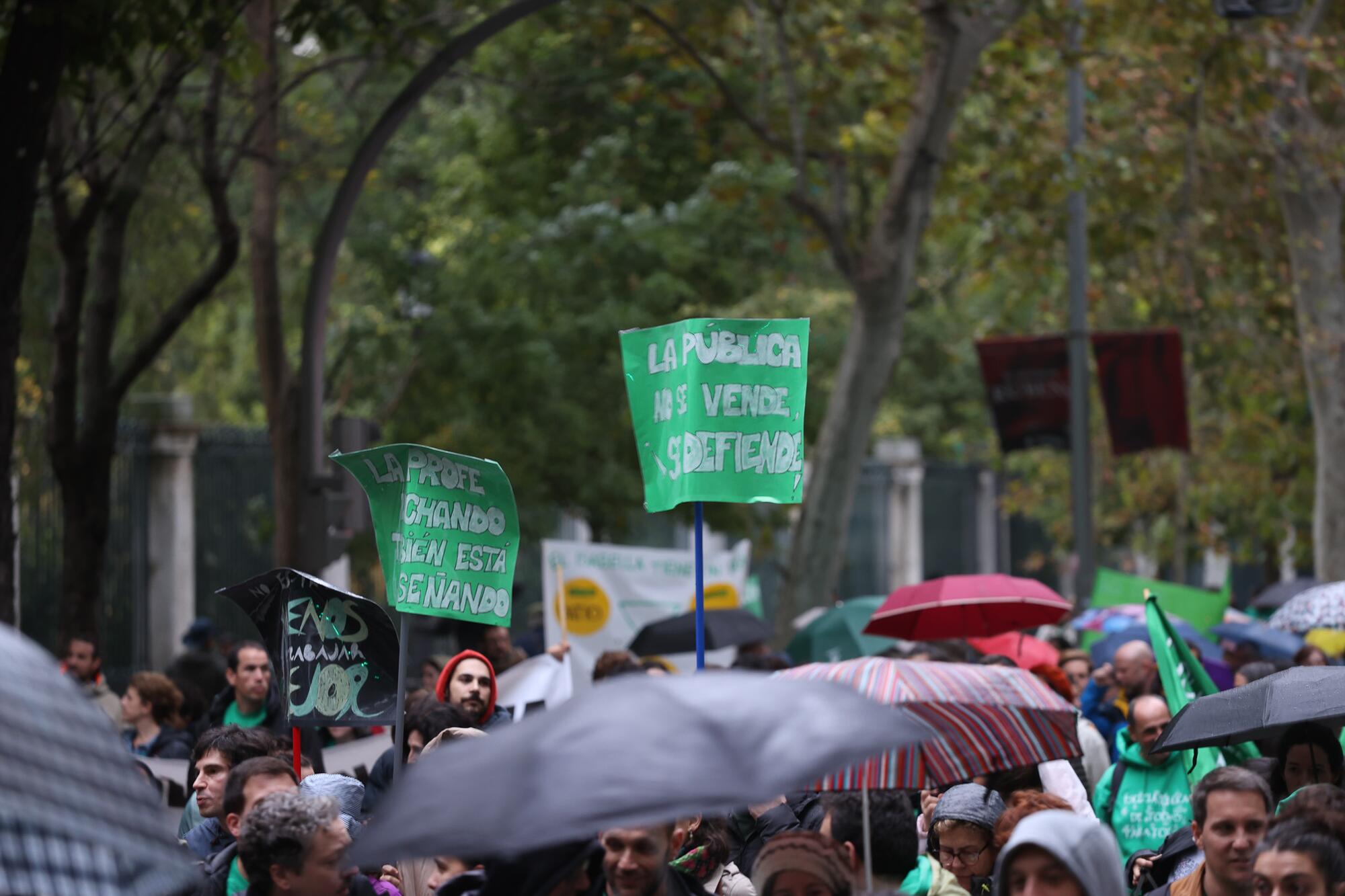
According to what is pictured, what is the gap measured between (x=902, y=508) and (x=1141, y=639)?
17254mm

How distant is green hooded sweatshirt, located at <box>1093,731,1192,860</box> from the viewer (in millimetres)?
7086

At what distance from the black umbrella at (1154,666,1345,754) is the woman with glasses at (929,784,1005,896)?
86cm

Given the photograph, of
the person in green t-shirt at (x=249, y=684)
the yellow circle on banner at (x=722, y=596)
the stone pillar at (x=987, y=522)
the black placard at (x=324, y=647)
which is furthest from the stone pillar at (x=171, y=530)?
the stone pillar at (x=987, y=522)

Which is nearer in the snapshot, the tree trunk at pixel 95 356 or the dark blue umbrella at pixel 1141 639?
the dark blue umbrella at pixel 1141 639

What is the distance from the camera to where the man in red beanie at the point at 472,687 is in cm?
742

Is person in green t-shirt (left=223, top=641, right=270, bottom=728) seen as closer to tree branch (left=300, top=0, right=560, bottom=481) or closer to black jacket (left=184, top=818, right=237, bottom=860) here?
black jacket (left=184, top=818, right=237, bottom=860)

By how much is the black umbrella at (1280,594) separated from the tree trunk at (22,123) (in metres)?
12.0

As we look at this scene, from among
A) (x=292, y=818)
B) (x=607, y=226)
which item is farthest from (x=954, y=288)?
(x=292, y=818)

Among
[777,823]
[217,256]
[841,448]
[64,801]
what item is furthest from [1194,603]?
[64,801]

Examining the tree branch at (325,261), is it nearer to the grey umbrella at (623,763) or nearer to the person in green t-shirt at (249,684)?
the person in green t-shirt at (249,684)

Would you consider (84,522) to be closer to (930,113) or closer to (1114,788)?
(930,113)

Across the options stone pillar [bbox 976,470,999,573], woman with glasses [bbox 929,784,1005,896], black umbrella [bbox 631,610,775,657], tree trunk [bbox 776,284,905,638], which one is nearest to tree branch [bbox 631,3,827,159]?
tree trunk [bbox 776,284,905,638]

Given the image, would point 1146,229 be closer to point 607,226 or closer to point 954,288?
point 607,226

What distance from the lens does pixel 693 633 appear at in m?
12.5
